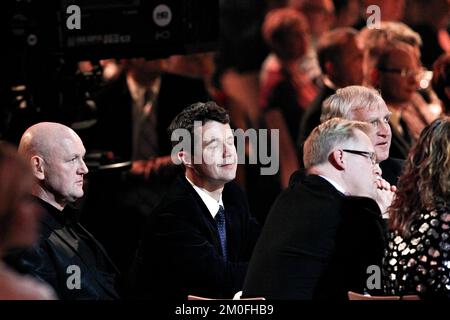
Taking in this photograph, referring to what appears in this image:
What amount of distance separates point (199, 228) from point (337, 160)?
66 centimetres

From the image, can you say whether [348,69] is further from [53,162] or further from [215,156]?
[53,162]

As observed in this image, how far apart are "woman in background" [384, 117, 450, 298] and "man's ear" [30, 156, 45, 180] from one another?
128cm

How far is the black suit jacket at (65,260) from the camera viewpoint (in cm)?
399

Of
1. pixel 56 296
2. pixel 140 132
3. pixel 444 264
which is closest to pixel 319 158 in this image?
Result: pixel 444 264

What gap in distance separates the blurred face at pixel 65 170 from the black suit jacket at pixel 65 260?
8 centimetres

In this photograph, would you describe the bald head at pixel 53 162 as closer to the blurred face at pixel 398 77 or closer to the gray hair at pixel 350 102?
the gray hair at pixel 350 102

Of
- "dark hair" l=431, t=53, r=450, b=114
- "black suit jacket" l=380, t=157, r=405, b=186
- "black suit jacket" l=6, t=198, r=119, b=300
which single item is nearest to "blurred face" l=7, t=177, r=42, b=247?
"black suit jacket" l=6, t=198, r=119, b=300

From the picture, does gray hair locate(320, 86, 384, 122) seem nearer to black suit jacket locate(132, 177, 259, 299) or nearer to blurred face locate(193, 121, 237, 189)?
blurred face locate(193, 121, 237, 189)

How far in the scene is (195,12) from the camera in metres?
5.04

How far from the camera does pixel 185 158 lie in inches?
177

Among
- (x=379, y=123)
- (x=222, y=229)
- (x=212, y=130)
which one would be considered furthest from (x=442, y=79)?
(x=222, y=229)

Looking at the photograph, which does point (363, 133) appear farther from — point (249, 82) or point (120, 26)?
point (249, 82)
